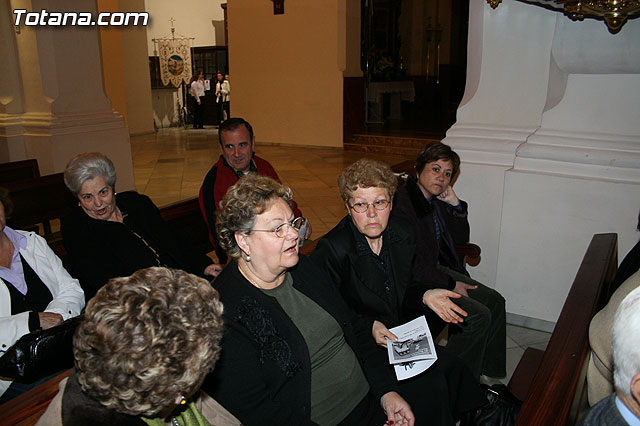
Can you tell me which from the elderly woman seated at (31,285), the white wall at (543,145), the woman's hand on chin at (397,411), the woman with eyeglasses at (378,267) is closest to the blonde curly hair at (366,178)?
the woman with eyeglasses at (378,267)

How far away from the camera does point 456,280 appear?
10.6 feet

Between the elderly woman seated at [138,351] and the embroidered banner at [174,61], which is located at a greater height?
the embroidered banner at [174,61]

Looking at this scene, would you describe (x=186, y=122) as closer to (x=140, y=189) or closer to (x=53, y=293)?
(x=140, y=189)

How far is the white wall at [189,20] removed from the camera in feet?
58.6

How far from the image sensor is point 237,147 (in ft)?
11.9

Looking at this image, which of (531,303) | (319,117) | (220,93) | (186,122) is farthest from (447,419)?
(186,122)

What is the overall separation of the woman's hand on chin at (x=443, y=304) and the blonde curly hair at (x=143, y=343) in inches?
57.1

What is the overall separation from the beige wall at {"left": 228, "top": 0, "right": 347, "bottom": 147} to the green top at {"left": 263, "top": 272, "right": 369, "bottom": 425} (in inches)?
386

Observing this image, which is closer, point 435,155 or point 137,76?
point 435,155

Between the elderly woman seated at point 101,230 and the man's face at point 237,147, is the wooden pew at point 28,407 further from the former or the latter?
the man's face at point 237,147

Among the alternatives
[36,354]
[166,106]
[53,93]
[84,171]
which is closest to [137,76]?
[166,106]

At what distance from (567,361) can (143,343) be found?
1.37 metres

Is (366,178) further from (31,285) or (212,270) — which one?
(31,285)

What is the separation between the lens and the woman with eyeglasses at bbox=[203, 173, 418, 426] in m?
1.73
